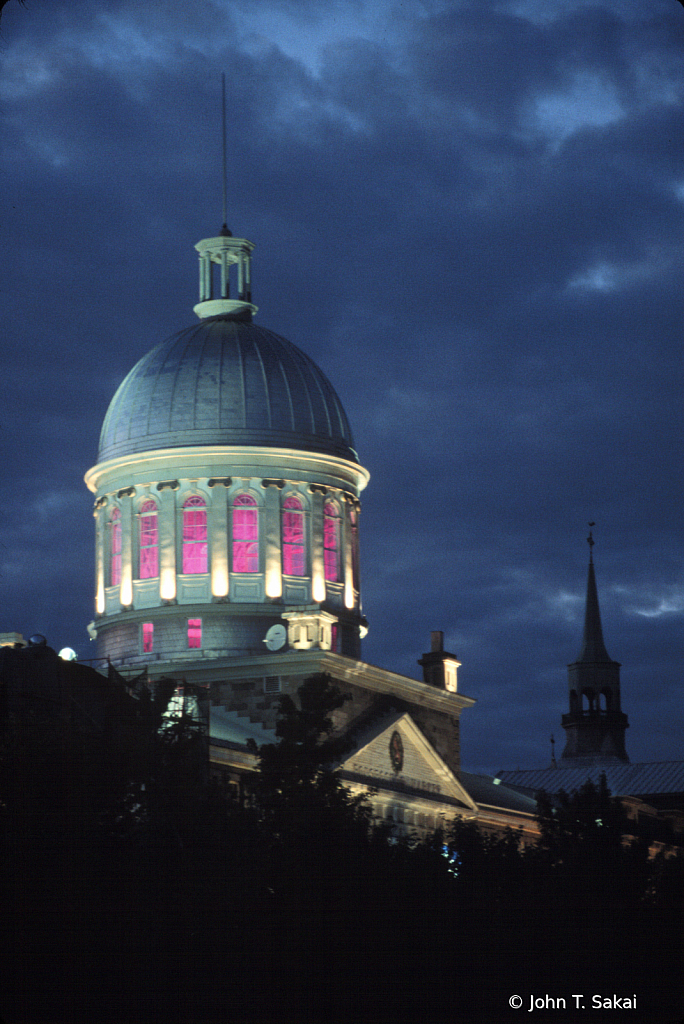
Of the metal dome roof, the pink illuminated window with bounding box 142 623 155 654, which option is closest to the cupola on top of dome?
the metal dome roof

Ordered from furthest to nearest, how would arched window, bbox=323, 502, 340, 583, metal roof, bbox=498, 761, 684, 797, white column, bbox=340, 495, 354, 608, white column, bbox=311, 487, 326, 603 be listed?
metal roof, bbox=498, 761, 684, 797, white column, bbox=340, 495, 354, 608, arched window, bbox=323, 502, 340, 583, white column, bbox=311, 487, 326, 603

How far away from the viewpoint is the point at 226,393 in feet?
243

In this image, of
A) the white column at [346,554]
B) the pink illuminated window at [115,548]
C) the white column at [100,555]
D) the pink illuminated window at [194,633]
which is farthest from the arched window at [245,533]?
the white column at [100,555]

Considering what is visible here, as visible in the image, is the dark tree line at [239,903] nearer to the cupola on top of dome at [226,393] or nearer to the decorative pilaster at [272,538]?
the decorative pilaster at [272,538]

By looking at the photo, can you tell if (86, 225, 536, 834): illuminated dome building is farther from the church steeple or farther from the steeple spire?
the church steeple

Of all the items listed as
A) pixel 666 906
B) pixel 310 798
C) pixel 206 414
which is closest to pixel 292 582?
pixel 206 414

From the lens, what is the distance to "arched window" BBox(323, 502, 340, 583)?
75000 mm

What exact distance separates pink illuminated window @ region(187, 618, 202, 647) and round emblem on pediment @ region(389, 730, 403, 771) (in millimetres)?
8523

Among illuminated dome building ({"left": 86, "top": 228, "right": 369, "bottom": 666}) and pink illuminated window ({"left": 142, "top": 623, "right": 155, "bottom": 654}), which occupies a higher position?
illuminated dome building ({"left": 86, "top": 228, "right": 369, "bottom": 666})

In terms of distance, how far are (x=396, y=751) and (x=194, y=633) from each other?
9.25 meters

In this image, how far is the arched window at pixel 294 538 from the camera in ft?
241

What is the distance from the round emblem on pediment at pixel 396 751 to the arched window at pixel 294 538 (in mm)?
8286

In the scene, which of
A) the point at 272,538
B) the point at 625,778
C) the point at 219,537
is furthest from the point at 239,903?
the point at 625,778

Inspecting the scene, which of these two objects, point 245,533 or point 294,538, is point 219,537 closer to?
point 245,533
